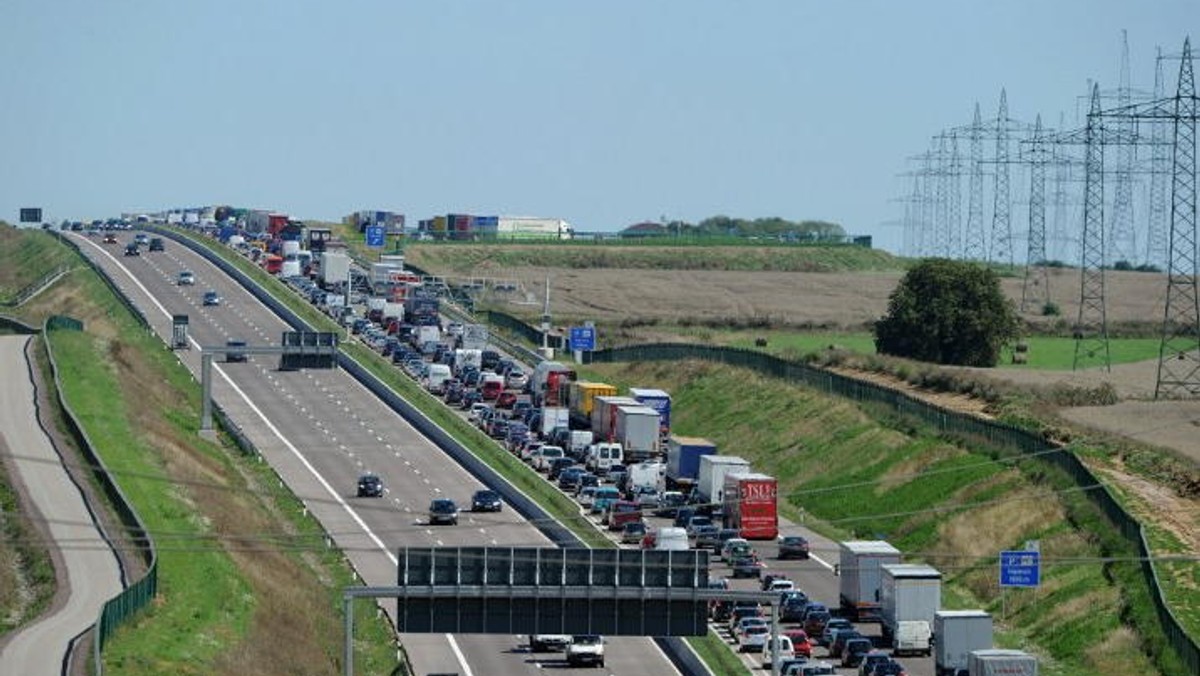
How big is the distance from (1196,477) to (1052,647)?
2081cm

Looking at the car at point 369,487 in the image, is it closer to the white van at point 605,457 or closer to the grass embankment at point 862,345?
the white van at point 605,457

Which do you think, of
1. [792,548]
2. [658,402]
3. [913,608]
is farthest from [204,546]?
[658,402]

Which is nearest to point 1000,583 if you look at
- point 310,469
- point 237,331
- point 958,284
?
point 310,469

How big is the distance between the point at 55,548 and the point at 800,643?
899 inches

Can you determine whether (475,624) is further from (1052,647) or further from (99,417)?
(99,417)

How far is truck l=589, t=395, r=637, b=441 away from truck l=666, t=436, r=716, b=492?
849 centimetres

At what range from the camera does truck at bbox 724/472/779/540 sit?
101 m

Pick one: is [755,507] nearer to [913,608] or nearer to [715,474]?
[715,474]

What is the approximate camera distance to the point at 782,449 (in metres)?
132

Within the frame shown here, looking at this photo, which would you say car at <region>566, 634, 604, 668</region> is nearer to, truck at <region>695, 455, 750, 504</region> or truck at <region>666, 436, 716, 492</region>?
truck at <region>695, 455, 750, 504</region>

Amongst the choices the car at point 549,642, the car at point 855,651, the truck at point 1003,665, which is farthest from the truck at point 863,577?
the truck at point 1003,665

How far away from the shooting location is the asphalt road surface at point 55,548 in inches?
2699

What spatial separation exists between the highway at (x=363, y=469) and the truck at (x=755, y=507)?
23.4 ft

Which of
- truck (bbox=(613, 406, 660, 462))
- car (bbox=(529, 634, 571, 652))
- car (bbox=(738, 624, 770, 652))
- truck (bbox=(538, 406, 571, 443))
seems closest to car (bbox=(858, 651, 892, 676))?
car (bbox=(738, 624, 770, 652))
